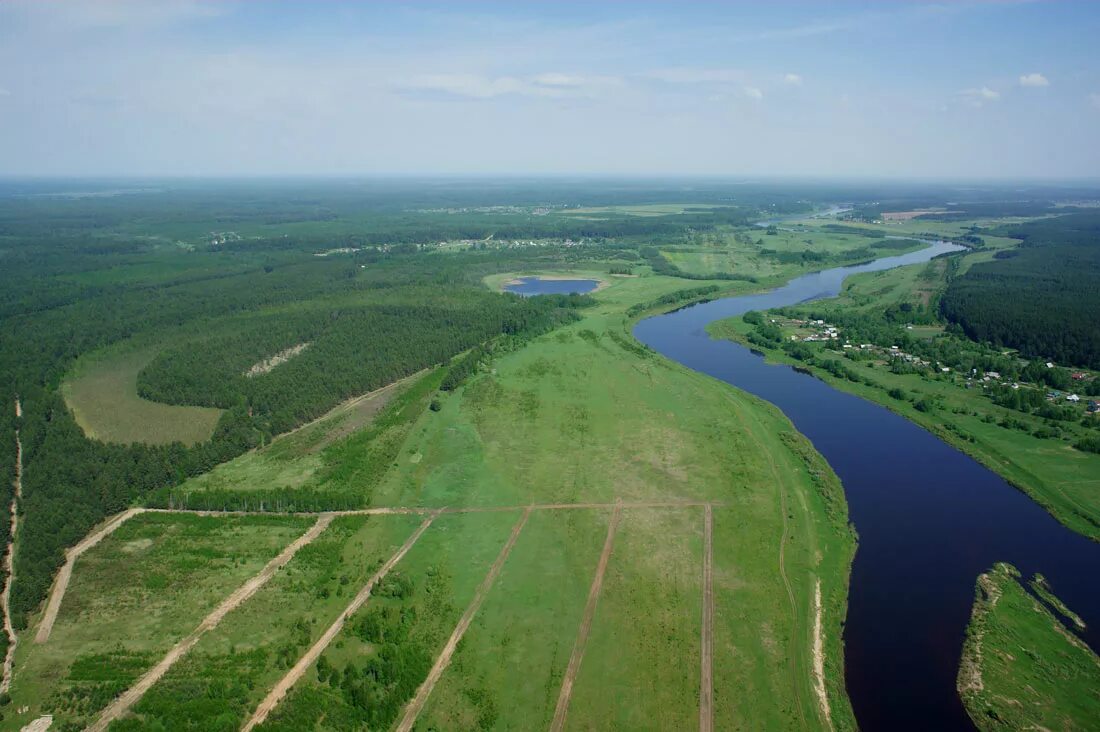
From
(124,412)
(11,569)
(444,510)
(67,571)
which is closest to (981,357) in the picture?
(444,510)

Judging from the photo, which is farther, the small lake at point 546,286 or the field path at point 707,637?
the small lake at point 546,286

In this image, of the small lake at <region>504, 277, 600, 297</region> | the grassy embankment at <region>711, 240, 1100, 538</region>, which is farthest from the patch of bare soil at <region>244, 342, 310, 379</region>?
the grassy embankment at <region>711, 240, 1100, 538</region>

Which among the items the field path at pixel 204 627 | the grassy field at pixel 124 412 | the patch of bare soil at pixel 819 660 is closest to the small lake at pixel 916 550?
the patch of bare soil at pixel 819 660

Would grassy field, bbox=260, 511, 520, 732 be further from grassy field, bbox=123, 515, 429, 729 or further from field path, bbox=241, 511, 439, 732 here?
grassy field, bbox=123, 515, 429, 729

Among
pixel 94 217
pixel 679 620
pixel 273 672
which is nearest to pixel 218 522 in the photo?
pixel 273 672

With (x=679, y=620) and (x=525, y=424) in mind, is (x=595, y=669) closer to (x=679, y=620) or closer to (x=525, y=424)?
(x=679, y=620)

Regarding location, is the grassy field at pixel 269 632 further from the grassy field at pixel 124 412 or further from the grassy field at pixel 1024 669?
the grassy field at pixel 1024 669
